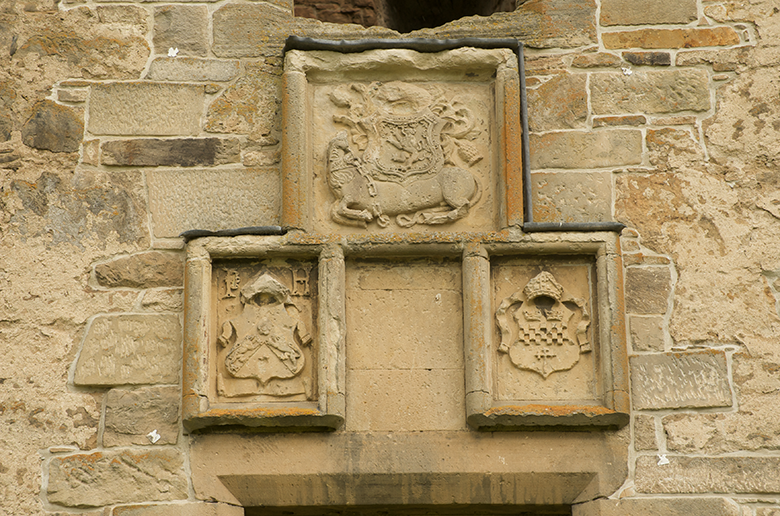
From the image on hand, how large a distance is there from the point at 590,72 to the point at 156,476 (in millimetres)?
2406

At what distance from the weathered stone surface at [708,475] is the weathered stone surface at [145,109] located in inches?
89.4

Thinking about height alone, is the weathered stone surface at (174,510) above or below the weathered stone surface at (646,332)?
below

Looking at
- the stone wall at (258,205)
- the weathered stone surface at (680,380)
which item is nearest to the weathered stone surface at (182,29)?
the stone wall at (258,205)

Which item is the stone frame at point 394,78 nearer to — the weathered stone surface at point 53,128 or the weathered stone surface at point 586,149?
the weathered stone surface at point 586,149

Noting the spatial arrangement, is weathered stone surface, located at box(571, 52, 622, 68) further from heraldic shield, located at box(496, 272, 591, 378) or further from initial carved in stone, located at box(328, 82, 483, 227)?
heraldic shield, located at box(496, 272, 591, 378)

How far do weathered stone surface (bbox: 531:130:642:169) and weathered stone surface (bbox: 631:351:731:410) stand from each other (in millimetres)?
838

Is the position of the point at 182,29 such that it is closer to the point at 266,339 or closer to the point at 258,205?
the point at 258,205

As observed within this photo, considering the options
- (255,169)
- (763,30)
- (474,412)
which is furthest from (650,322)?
(255,169)

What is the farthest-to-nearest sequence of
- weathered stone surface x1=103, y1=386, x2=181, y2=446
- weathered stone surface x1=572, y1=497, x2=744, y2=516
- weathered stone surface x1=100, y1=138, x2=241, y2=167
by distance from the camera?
weathered stone surface x1=100, y1=138, x2=241, y2=167
weathered stone surface x1=103, y1=386, x2=181, y2=446
weathered stone surface x1=572, y1=497, x2=744, y2=516

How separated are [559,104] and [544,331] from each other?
1.01m

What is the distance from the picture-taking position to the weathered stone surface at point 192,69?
4449 millimetres

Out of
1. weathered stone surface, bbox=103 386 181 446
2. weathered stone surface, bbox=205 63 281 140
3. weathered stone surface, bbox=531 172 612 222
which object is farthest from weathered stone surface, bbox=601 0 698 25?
weathered stone surface, bbox=103 386 181 446

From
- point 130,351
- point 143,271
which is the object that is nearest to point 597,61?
point 143,271

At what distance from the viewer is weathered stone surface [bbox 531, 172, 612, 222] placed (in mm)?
4250
